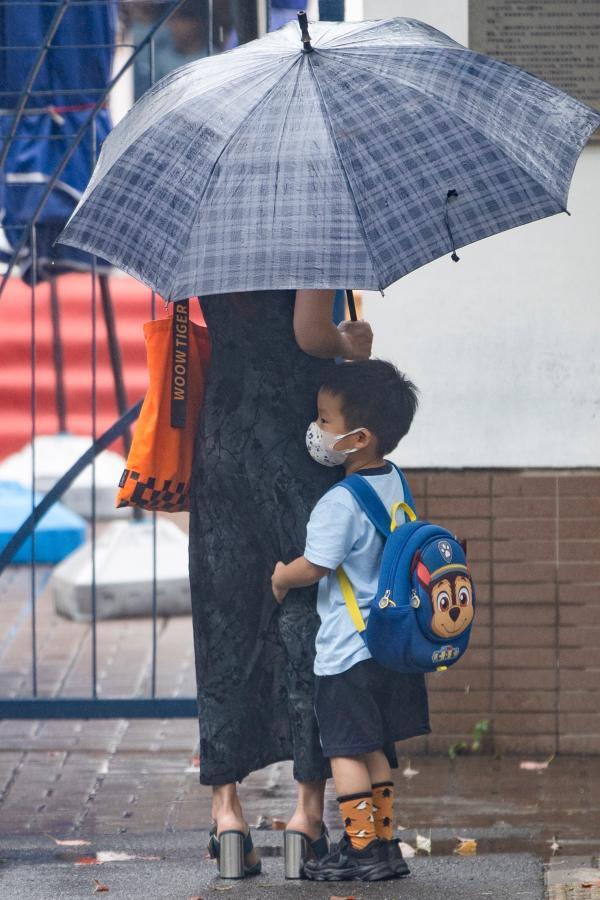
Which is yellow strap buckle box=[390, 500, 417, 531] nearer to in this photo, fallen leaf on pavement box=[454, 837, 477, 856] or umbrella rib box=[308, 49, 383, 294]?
umbrella rib box=[308, 49, 383, 294]

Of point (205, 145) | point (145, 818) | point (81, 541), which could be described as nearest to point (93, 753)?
point (145, 818)

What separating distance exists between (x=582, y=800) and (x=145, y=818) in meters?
1.36

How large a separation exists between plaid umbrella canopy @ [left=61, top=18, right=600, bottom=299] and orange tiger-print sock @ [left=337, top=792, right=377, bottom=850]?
1.34 m

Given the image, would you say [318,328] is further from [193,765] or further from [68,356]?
[68,356]

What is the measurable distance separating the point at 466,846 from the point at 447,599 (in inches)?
42.2

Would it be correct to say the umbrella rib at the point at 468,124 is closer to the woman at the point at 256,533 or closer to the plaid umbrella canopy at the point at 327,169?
the plaid umbrella canopy at the point at 327,169

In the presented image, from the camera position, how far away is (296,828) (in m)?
4.20

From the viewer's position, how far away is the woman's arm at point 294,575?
158 inches

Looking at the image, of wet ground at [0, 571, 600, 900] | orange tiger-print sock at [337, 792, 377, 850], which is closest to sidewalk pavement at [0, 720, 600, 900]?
wet ground at [0, 571, 600, 900]

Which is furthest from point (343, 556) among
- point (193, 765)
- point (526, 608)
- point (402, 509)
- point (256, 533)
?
point (193, 765)

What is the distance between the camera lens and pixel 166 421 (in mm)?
4207

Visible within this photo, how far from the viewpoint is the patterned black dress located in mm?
4152

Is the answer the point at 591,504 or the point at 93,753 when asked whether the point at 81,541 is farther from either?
the point at 591,504

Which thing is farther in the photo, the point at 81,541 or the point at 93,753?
the point at 81,541
